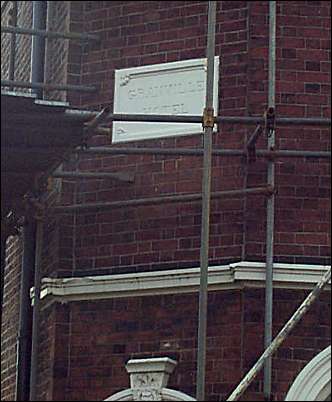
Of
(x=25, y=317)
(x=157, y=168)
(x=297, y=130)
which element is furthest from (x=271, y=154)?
(x=25, y=317)

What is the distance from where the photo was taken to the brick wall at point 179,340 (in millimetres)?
10289

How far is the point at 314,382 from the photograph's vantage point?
1015cm

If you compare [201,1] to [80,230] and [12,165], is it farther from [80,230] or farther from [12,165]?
[12,165]

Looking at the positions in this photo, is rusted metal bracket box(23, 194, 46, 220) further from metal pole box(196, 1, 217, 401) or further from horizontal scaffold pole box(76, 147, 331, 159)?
metal pole box(196, 1, 217, 401)

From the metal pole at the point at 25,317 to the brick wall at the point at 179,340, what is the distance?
22.7 inches

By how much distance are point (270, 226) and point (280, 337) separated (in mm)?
1087

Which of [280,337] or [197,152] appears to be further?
[197,152]

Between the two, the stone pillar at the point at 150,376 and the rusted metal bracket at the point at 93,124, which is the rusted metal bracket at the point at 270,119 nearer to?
the rusted metal bracket at the point at 93,124

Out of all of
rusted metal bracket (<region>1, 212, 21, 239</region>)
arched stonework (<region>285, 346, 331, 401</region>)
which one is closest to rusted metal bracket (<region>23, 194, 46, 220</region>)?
rusted metal bracket (<region>1, 212, 21, 239</region>)

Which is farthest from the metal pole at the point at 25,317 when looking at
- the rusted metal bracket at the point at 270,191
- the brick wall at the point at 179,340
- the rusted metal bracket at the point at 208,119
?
the rusted metal bracket at the point at 208,119

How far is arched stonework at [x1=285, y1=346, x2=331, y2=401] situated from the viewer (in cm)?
1010

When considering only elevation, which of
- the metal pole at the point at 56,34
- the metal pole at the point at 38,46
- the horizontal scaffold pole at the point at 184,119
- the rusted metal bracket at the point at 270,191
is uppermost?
the metal pole at the point at 38,46

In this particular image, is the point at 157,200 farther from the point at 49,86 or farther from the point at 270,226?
the point at 49,86

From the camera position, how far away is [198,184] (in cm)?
1095
